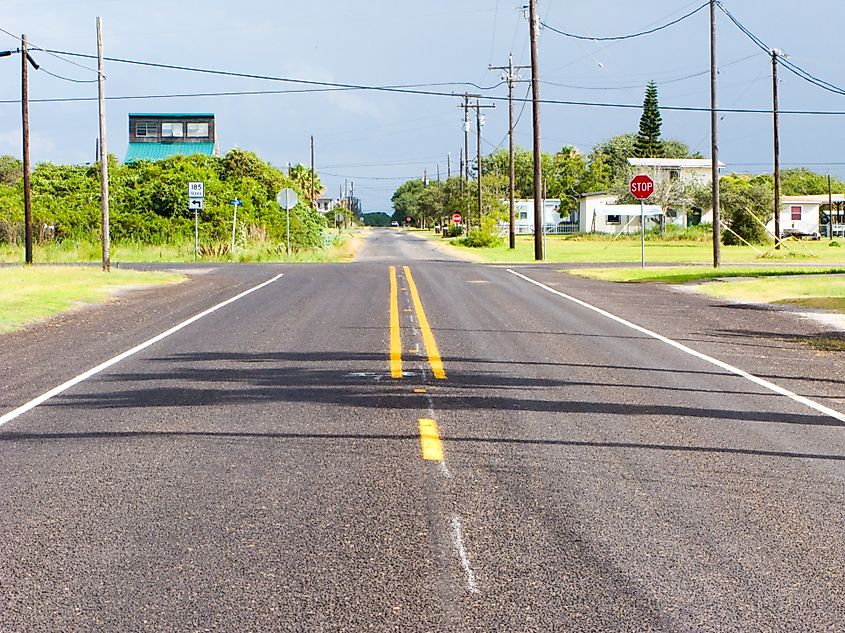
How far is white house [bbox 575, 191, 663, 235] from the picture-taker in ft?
307

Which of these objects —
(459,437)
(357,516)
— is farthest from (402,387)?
(357,516)

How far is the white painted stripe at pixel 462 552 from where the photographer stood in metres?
5.34

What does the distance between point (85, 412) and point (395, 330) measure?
286 inches

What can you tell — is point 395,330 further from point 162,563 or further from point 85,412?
point 162,563

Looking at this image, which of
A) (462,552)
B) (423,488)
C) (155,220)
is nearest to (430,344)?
(423,488)

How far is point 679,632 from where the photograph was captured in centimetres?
477

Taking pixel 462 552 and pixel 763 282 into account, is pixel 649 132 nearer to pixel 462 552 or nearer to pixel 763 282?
pixel 763 282

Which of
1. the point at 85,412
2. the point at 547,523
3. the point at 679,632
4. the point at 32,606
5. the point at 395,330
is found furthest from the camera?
the point at 395,330

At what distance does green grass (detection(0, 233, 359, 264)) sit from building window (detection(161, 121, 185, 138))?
127ft

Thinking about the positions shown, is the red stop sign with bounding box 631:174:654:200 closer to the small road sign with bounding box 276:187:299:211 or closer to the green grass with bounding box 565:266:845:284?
the green grass with bounding box 565:266:845:284

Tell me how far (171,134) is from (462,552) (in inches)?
3447

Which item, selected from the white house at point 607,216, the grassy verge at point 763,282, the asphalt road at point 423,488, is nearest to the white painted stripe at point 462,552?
the asphalt road at point 423,488

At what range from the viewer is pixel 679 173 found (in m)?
103

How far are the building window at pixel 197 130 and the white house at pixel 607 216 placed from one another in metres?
33.8
